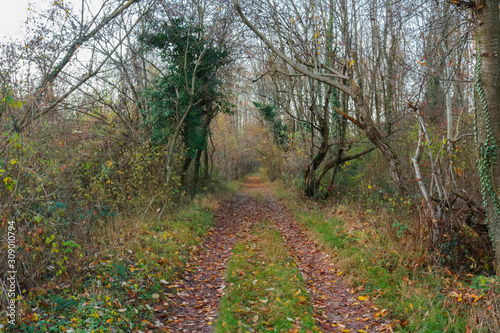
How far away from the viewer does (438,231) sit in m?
6.04

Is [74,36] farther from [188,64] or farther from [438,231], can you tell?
[438,231]

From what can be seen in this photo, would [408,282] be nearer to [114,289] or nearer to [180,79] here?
[114,289]

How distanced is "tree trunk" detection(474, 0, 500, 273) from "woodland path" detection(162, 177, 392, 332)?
90.4 inches

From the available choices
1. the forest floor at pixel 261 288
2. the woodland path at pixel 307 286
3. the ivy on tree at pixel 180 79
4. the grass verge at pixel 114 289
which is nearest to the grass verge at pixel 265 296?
the forest floor at pixel 261 288

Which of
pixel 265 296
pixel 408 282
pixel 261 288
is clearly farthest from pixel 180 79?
pixel 408 282

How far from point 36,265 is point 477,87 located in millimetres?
7070

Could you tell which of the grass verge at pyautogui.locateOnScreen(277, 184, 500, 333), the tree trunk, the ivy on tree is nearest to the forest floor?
the grass verge at pyautogui.locateOnScreen(277, 184, 500, 333)

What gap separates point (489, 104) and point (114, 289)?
6.33 metres

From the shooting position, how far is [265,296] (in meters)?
5.89

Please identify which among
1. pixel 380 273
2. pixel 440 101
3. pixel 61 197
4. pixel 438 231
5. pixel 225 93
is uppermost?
pixel 225 93

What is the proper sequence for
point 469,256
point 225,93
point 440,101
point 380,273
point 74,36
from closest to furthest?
point 469,256, point 380,273, point 74,36, point 440,101, point 225,93

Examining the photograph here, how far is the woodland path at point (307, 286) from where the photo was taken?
5.09m

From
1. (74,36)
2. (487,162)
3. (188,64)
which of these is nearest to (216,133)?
(188,64)

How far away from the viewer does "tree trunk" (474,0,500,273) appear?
16.6 feet
